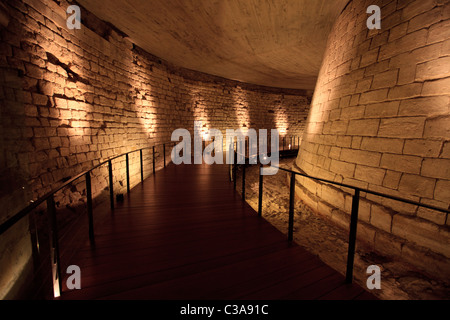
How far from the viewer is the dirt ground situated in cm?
228

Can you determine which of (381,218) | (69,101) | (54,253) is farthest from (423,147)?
(69,101)

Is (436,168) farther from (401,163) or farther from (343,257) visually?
(343,257)

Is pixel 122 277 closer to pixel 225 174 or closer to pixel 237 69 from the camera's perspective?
pixel 225 174

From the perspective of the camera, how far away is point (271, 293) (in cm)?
151

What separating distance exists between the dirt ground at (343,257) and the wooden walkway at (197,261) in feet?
4.00

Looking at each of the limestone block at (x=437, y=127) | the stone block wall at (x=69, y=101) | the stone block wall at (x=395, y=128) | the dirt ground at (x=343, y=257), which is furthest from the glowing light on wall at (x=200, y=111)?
the limestone block at (x=437, y=127)

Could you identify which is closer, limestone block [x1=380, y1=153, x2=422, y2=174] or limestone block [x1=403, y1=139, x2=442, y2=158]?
limestone block [x1=403, y1=139, x2=442, y2=158]

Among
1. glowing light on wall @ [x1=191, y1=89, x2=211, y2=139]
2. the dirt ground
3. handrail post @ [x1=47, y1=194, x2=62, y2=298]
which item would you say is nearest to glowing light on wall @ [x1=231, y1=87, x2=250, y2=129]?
glowing light on wall @ [x1=191, y1=89, x2=211, y2=139]

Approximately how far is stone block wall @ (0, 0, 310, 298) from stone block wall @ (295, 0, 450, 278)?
4985 mm

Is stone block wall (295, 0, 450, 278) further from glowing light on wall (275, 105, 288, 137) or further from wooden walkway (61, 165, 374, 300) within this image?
glowing light on wall (275, 105, 288, 137)

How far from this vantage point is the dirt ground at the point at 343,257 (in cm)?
228

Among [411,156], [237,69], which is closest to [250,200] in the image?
[411,156]

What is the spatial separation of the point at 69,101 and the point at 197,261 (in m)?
3.78

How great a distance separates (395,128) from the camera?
2908 millimetres
